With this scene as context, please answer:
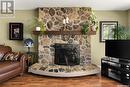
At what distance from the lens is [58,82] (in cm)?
473

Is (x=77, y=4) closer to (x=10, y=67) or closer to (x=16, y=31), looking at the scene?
(x=16, y=31)

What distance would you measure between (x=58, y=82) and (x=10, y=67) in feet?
4.25

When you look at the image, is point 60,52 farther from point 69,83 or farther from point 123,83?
point 123,83

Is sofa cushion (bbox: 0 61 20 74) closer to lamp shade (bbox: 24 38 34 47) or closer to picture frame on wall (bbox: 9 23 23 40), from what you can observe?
lamp shade (bbox: 24 38 34 47)

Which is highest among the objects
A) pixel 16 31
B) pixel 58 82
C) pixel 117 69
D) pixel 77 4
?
pixel 77 4

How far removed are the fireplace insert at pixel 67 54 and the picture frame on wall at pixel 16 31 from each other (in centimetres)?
134

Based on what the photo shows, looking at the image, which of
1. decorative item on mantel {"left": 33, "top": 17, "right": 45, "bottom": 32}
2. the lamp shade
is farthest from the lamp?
decorative item on mantel {"left": 33, "top": 17, "right": 45, "bottom": 32}

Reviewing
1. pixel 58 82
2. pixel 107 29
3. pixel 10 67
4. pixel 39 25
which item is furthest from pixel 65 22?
pixel 10 67

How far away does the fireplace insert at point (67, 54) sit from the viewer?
6.41 metres

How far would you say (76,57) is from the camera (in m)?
6.45

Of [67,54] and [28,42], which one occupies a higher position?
[28,42]

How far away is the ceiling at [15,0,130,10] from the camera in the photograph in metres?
5.91

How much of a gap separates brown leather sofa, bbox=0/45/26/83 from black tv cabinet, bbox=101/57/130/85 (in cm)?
240

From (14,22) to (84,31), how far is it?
251 cm
